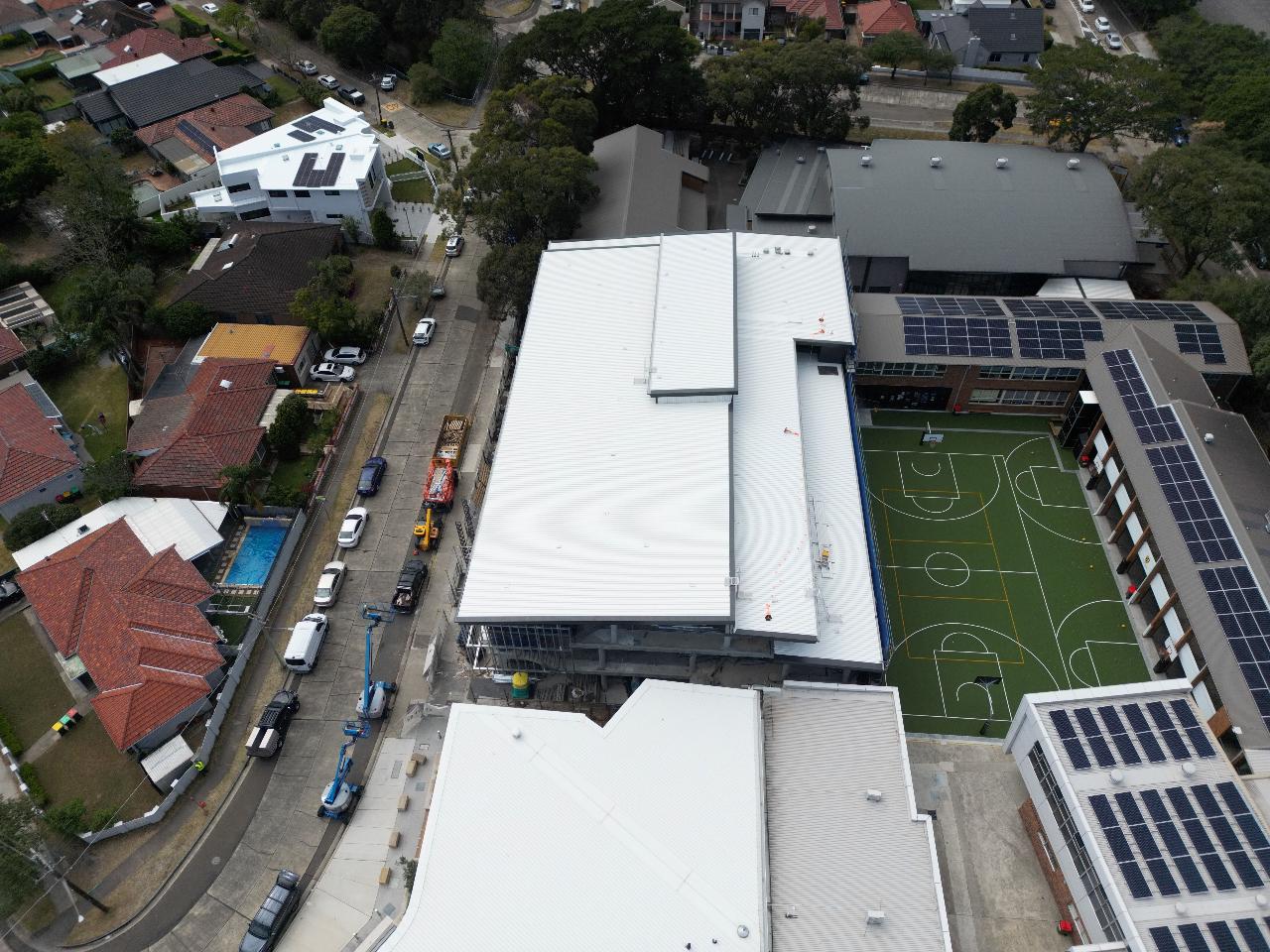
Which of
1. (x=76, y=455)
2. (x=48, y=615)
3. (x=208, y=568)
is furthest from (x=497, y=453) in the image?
(x=76, y=455)

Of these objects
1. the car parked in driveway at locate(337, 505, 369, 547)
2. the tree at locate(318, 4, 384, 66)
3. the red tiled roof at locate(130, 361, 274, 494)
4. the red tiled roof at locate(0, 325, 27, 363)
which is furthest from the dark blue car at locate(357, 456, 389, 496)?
the tree at locate(318, 4, 384, 66)

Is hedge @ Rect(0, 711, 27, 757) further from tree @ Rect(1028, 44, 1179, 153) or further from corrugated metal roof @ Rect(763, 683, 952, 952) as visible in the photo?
tree @ Rect(1028, 44, 1179, 153)

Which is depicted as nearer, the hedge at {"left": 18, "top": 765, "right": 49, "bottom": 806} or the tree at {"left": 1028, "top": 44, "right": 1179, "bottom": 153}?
the hedge at {"left": 18, "top": 765, "right": 49, "bottom": 806}

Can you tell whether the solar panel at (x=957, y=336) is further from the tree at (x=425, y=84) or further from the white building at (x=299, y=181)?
the tree at (x=425, y=84)

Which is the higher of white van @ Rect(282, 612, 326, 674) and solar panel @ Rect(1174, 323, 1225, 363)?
solar panel @ Rect(1174, 323, 1225, 363)

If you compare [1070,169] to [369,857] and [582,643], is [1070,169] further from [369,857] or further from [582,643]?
[369,857]

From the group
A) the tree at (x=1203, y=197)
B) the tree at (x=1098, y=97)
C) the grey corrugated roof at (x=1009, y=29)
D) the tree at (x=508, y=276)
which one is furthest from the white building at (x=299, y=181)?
the grey corrugated roof at (x=1009, y=29)

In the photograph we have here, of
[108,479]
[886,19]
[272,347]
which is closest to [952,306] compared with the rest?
[272,347]

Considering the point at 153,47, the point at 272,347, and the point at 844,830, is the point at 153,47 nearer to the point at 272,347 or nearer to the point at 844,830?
the point at 272,347
